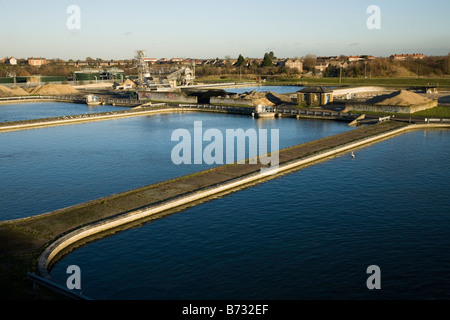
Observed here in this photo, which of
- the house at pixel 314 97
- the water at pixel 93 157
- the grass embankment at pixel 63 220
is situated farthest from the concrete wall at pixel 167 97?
the grass embankment at pixel 63 220

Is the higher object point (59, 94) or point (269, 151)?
point (59, 94)

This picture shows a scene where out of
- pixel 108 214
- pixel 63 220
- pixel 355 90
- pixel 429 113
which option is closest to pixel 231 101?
pixel 355 90

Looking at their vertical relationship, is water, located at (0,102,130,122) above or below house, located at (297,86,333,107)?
below

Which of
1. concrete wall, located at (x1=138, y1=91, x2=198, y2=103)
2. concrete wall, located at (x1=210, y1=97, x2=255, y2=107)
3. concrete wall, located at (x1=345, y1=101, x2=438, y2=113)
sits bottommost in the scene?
concrete wall, located at (x1=345, y1=101, x2=438, y2=113)

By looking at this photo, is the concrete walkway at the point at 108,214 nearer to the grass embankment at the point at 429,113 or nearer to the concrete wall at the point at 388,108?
the grass embankment at the point at 429,113

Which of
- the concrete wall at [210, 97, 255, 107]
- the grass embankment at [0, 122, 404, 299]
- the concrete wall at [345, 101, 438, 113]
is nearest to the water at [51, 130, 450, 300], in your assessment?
the grass embankment at [0, 122, 404, 299]

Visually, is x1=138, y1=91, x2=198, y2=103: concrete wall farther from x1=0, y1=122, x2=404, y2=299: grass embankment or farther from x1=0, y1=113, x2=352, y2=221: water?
x1=0, y1=122, x2=404, y2=299: grass embankment

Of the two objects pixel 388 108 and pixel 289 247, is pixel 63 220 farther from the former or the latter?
pixel 388 108
